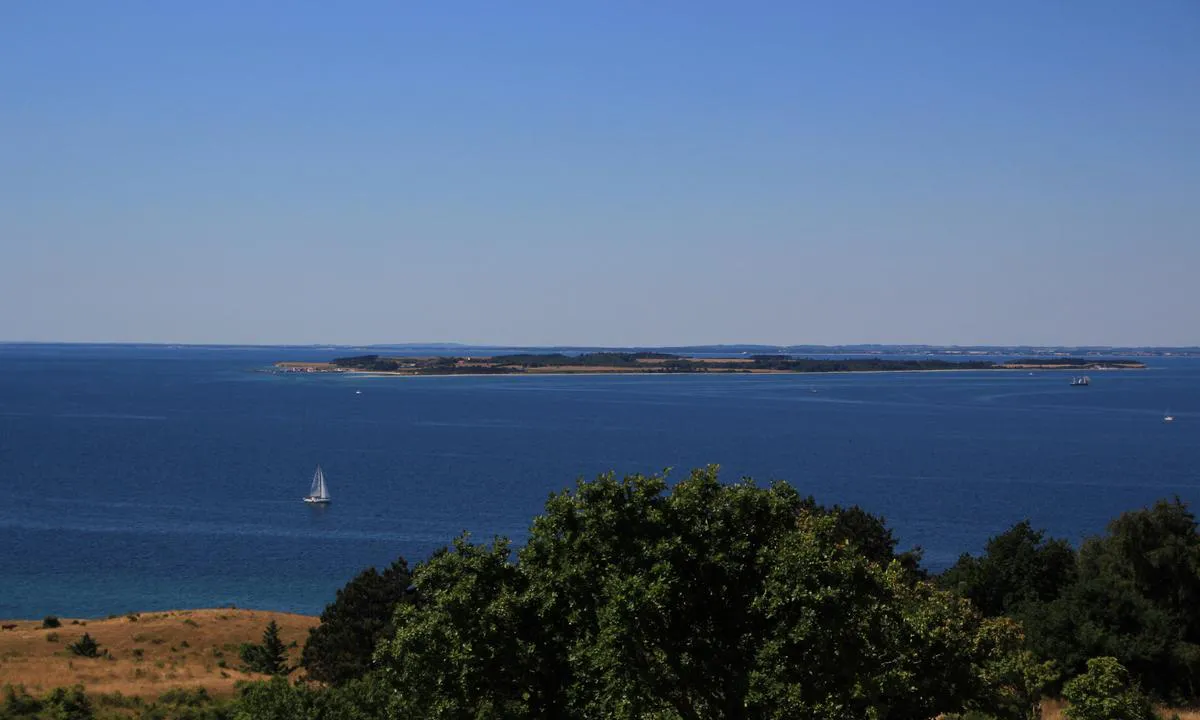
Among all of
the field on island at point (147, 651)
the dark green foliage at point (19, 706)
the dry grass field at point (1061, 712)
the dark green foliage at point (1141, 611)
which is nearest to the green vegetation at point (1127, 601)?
the dark green foliage at point (1141, 611)

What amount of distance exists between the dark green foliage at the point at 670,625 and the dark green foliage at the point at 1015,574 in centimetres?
2025

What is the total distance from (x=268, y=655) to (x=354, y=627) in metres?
6.51

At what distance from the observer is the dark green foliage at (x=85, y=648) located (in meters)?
40.3

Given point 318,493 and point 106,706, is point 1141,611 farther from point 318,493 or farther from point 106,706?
point 318,493

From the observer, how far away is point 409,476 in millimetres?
102500

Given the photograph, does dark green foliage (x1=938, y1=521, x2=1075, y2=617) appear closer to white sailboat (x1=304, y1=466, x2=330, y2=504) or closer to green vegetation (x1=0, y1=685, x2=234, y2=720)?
green vegetation (x1=0, y1=685, x2=234, y2=720)

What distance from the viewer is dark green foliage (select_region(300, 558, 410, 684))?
34.7 meters

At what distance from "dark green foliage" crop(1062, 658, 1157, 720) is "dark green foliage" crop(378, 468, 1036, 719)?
4975 mm

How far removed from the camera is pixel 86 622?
156 feet

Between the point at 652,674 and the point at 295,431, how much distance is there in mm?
138302

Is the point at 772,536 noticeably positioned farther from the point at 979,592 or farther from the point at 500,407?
the point at 500,407

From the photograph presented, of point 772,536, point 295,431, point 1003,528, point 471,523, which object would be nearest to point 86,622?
point 471,523

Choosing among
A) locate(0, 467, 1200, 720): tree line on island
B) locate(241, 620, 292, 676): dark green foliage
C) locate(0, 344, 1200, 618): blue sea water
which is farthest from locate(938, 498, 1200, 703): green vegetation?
locate(0, 344, 1200, 618): blue sea water

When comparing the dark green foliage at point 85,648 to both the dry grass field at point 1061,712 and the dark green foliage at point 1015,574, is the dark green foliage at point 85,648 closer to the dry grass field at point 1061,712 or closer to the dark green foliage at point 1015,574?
the dark green foliage at point 1015,574
